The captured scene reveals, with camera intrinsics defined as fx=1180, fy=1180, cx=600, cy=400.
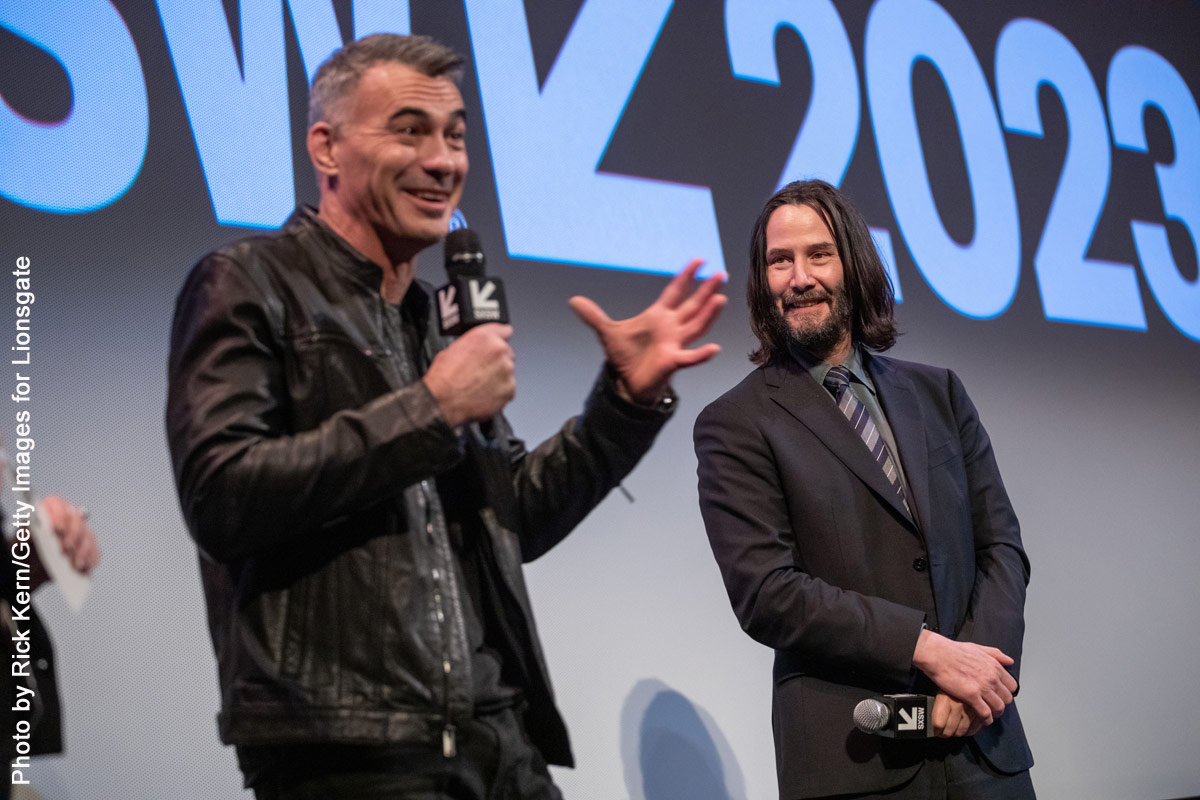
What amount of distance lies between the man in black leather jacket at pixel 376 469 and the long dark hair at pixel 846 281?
2.98 ft

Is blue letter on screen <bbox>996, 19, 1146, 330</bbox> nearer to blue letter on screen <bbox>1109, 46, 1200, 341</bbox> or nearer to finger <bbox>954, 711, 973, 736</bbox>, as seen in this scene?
blue letter on screen <bbox>1109, 46, 1200, 341</bbox>

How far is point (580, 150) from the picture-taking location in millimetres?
3619

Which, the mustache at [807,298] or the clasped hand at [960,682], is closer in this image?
the clasped hand at [960,682]

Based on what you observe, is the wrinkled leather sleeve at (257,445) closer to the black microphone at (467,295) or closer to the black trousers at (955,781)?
the black microphone at (467,295)

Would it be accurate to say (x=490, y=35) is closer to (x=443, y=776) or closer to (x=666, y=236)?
(x=666, y=236)

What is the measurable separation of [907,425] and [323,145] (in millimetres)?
1333

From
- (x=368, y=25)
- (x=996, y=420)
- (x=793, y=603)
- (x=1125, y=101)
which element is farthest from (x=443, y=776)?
(x=1125, y=101)

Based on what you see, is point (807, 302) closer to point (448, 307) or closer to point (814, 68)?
point (448, 307)

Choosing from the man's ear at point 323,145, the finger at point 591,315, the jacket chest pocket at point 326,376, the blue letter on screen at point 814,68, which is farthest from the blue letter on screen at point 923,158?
the jacket chest pocket at point 326,376

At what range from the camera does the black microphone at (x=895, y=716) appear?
2111 millimetres

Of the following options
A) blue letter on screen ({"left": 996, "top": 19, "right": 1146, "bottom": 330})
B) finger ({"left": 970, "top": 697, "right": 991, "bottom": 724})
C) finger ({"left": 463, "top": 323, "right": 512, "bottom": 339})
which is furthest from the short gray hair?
blue letter on screen ({"left": 996, "top": 19, "right": 1146, "bottom": 330})

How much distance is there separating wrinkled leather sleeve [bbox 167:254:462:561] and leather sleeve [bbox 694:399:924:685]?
3.19 ft

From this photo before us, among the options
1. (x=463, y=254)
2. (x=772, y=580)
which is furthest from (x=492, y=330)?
(x=772, y=580)

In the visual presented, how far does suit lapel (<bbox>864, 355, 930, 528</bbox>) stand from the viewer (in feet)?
7.68
